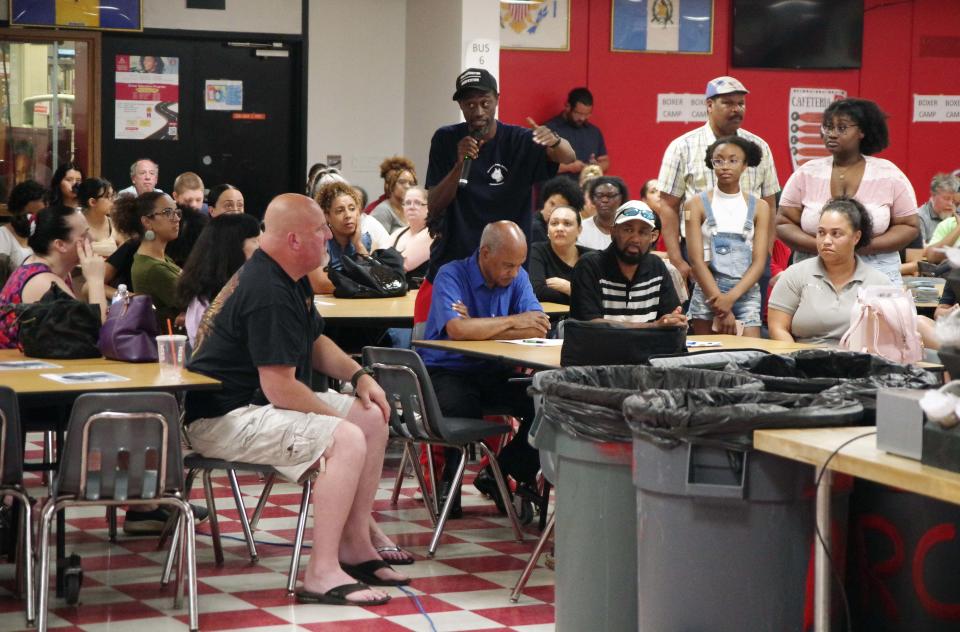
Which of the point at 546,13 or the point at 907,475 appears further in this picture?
the point at 546,13

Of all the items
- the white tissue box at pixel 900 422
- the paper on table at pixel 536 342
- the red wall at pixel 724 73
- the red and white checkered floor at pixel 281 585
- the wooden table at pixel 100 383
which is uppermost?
the red wall at pixel 724 73

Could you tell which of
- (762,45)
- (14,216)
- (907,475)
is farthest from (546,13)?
(907,475)

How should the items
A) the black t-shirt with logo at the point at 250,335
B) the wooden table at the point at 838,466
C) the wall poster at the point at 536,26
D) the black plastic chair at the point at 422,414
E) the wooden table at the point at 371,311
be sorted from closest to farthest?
the wooden table at the point at 838,466
the black t-shirt with logo at the point at 250,335
the black plastic chair at the point at 422,414
the wooden table at the point at 371,311
the wall poster at the point at 536,26

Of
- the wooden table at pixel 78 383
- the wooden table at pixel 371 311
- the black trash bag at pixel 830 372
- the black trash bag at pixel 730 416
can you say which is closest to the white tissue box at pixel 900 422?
the black trash bag at pixel 730 416

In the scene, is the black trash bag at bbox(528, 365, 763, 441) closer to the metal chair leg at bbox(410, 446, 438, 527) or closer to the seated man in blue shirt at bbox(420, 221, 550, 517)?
the seated man in blue shirt at bbox(420, 221, 550, 517)

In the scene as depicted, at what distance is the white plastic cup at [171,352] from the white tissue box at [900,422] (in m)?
2.66

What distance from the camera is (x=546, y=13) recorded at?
12.7 meters

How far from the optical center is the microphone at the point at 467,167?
6164 mm

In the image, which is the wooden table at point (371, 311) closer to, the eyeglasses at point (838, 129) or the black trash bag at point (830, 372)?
the eyeglasses at point (838, 129)

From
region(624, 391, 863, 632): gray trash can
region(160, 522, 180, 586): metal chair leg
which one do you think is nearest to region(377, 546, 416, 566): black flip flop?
region(160, 522, 180, 586): metal chair leg

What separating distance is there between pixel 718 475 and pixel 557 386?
62 cm

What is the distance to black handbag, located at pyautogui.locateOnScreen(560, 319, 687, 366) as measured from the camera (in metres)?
4.71

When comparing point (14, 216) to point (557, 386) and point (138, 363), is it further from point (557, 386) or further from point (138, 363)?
point (557, 386)

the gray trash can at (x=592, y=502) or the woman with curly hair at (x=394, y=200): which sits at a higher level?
the woman with curly hair at (x=394, y=200)
